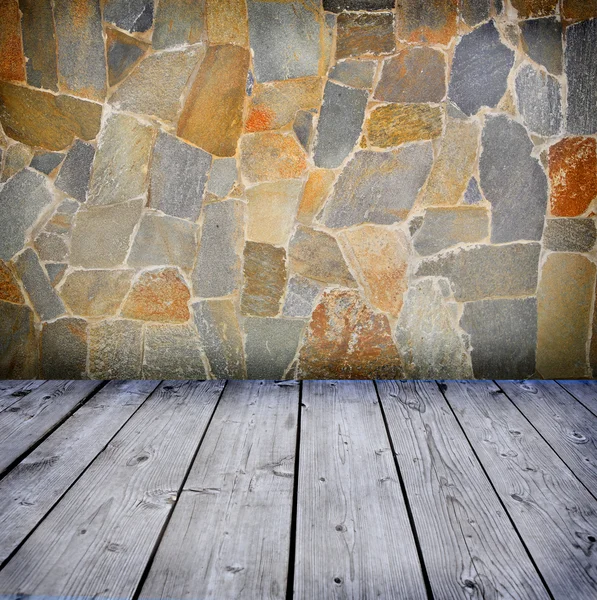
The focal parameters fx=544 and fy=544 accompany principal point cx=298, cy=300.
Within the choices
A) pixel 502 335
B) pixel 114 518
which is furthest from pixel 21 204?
pixel 502 335

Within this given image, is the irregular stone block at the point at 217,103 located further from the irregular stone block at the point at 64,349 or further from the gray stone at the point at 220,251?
the irregular stone block at the point at 64,349

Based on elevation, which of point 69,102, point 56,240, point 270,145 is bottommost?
point 56,240

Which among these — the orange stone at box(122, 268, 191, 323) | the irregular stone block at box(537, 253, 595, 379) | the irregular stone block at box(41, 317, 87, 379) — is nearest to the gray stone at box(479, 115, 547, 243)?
the irregular stone block at box(537, 253, 595, 379)

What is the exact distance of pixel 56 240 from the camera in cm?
221

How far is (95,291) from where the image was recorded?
→ 2.25m

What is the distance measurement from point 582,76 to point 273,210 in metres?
1.30

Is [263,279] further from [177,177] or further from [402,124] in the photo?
[402,124]

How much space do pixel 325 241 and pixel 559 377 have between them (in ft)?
3.78

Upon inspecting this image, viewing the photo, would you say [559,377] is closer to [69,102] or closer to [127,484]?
[127,484]

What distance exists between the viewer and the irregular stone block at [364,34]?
2.05m

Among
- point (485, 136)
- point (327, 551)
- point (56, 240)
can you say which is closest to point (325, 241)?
Result: point (485, 136)

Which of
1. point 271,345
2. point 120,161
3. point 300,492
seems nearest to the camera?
point 300,492

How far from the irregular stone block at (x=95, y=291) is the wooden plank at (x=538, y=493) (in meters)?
1.40

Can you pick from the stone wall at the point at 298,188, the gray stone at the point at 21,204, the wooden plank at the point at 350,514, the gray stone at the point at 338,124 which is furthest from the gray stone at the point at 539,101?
the gray stone at the point at 21,204
